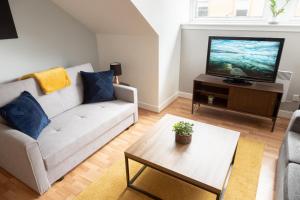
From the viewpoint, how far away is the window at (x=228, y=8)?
124 inches

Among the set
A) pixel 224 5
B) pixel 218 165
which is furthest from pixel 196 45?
pixel 218 165

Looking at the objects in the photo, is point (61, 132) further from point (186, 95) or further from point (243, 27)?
point (243, 27)

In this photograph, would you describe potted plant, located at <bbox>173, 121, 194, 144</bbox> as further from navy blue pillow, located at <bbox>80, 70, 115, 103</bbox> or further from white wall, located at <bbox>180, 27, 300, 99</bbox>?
white wall, located at <bbox>180, 27, 300, 99</bbox>

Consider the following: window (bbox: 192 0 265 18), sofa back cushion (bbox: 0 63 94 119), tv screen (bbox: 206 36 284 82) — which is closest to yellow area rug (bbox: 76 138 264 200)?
sofa back cushion (bbox: 0 63 94 119)

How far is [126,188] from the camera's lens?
1.91 metres

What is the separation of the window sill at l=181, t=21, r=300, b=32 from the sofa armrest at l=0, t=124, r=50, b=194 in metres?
2.79

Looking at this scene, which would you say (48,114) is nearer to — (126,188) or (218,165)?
(126,188)

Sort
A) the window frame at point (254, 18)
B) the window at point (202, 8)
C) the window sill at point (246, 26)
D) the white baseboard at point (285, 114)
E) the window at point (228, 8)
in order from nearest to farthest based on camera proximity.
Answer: the window sill at point (246, 26) < the window frame at point (254, 18) < the white baseboard at point (285, 114) < the window at point (228, 8) < the window at point (202, 8)

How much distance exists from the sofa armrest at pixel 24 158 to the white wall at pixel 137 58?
1.92 meters

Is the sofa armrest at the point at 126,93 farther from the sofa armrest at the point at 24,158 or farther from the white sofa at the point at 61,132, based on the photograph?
the sofa armrest at the point at 24,158

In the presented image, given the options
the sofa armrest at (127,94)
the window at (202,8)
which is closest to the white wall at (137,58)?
the sofa armrest at (127,94)

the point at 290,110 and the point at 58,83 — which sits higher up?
the point at 58,83

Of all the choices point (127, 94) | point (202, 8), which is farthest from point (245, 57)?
point (127, 94)

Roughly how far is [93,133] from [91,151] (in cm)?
23
